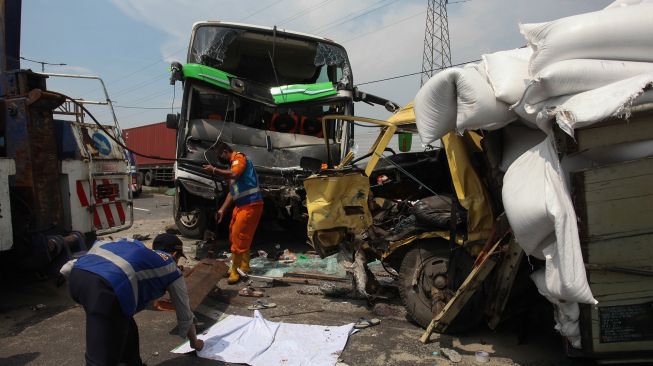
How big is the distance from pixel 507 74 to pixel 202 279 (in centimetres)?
312

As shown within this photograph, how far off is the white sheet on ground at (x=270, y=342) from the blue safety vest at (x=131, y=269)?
913mm

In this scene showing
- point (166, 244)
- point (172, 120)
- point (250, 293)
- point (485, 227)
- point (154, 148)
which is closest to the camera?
point (166, 244)

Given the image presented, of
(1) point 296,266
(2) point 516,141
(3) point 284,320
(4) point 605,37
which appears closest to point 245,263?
(1) point 296,266

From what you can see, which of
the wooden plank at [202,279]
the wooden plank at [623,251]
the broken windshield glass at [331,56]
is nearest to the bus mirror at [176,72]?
the broken windshield glass at [331,56]

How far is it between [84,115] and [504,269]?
4.07 meters

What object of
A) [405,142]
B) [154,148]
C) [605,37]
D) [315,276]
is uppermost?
[154,148]

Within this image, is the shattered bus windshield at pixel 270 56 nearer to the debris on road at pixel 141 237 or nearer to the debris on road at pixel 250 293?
the debris on road at pixel 141 237

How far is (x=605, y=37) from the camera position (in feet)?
8.64

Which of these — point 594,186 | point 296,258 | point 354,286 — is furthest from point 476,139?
point 296,258

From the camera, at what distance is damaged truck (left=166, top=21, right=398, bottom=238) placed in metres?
6.24

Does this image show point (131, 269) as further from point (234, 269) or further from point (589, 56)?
point (589, 56)

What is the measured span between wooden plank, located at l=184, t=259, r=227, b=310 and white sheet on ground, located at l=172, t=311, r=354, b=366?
0.32m

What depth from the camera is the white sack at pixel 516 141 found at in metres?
3.13

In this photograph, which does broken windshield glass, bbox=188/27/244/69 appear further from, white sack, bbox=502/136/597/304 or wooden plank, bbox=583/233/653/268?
wooden plank, bbox=583/233/653/268
